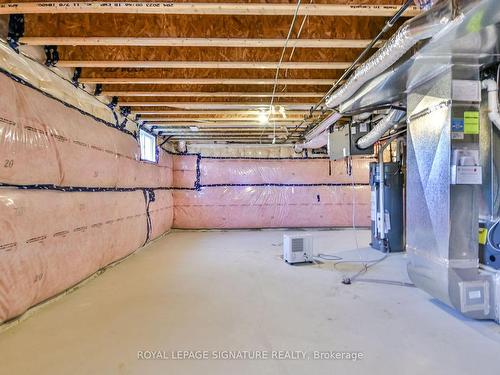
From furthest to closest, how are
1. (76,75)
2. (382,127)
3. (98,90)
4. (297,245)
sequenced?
(297,245), (382,127), (98,90), (76,75)

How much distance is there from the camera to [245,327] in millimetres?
2092

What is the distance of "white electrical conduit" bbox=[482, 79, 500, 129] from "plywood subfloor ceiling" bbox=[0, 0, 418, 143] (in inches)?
33.4

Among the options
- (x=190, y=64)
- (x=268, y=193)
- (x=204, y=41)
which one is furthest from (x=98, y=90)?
(x=268, y=193)

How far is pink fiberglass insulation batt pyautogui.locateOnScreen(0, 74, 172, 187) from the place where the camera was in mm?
2010

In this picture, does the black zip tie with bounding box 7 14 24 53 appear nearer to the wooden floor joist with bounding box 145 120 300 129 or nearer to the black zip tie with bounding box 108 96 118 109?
the black zip tie with bounding box 108 96 118 109

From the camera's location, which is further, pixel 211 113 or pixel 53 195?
pixel 211 113

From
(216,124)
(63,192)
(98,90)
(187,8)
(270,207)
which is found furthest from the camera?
(270,207)

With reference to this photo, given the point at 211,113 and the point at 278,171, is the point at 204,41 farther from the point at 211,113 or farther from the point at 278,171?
the point at 278,171

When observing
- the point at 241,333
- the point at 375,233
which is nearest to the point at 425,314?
the point at 241,333

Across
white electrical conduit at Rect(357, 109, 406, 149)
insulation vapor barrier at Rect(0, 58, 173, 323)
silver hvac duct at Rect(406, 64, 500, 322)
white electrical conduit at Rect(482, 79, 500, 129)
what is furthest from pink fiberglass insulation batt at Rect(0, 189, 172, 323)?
white electrical conduit at Rect(482, 79, 500, 129)

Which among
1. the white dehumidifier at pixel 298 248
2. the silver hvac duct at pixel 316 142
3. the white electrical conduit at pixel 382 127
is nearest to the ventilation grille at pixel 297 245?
the white dehumidifier at pixel 298 248

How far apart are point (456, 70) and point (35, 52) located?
11.0 ft

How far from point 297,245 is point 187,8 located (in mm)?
2936

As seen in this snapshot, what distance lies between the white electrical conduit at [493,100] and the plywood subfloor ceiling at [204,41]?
85 cm
